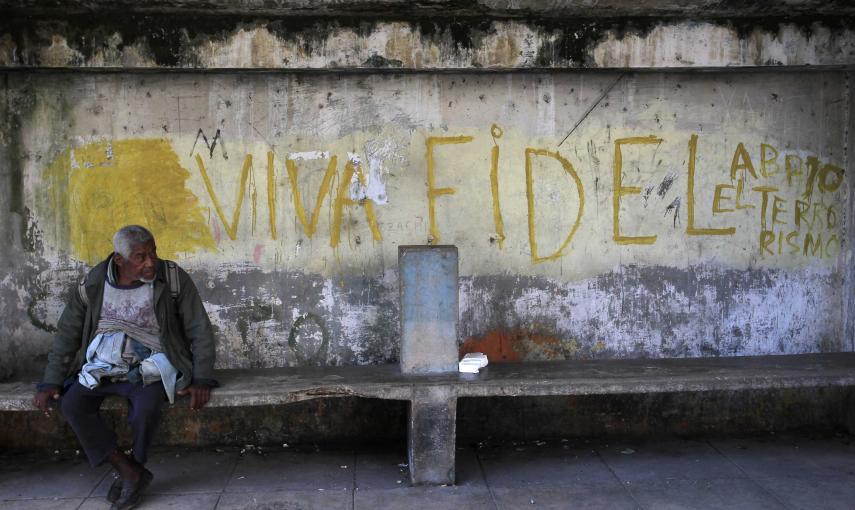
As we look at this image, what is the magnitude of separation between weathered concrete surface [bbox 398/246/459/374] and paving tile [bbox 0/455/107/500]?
6.54ft

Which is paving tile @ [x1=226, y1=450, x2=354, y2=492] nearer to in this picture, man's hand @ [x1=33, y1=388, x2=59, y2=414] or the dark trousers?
the dark trousers

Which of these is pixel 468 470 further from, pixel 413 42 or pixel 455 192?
pixel 413 42

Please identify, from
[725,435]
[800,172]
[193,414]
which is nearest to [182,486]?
[193,414]

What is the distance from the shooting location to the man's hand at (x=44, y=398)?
182 inches

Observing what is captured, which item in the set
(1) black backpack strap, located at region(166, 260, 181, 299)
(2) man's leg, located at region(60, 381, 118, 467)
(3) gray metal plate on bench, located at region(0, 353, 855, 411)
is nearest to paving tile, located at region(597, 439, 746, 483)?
(3) gray metal plate on bench, located at region(0, 353, 855, 411)

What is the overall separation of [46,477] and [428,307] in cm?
250

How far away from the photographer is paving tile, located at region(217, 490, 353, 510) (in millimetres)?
4613

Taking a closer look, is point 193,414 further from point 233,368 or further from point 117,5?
point 117,5

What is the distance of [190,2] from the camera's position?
493 centimetres

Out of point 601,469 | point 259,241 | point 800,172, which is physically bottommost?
point 601,469

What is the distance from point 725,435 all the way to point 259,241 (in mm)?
3445

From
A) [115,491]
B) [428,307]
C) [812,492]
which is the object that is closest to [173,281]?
[115,491]

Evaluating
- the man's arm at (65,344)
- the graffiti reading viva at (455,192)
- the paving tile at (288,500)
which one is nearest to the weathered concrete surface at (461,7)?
the graffiti reading viva at (455,192)

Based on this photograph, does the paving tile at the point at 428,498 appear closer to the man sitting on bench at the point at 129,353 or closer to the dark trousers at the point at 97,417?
the man sitting on bench at the point at 129,353
